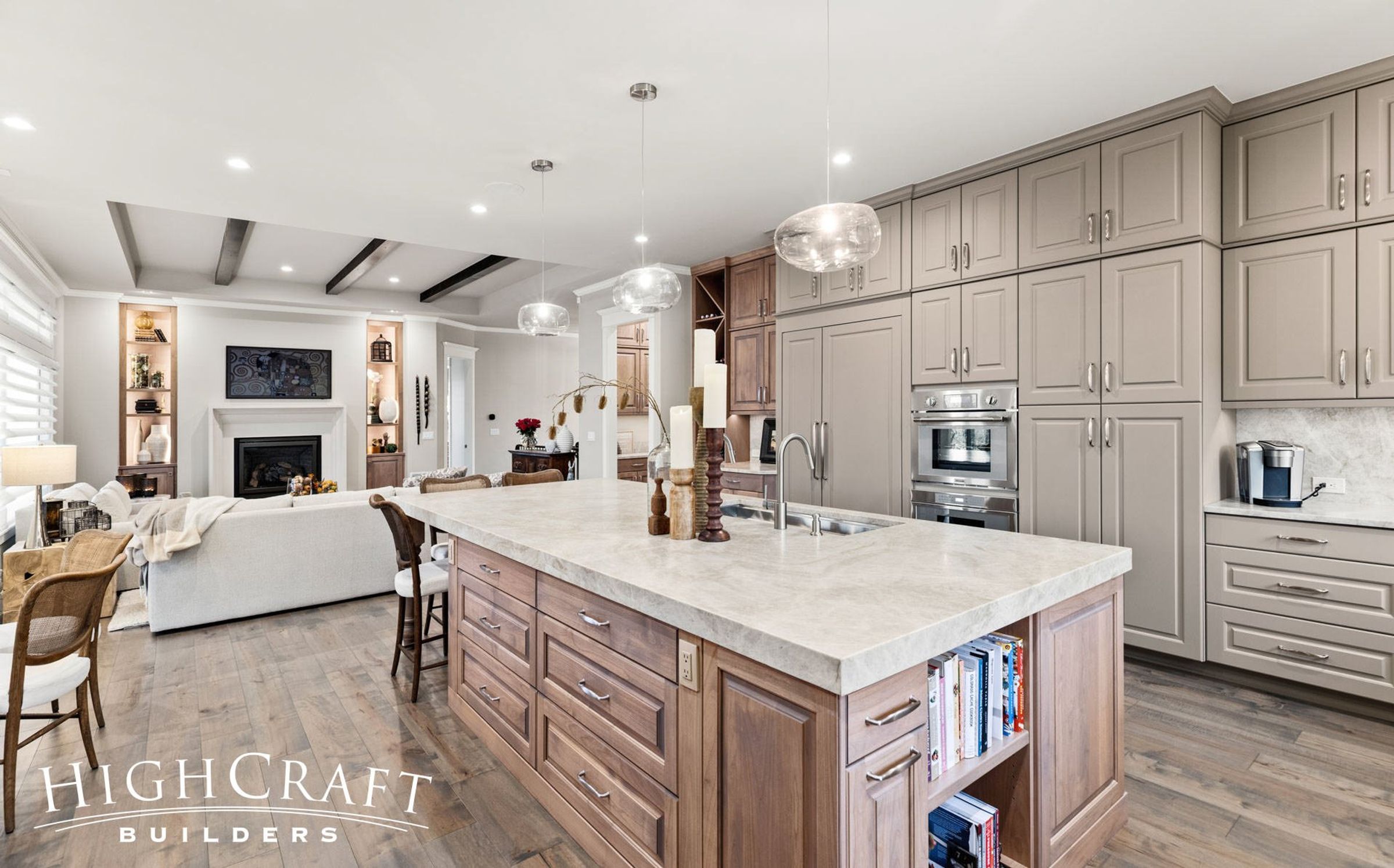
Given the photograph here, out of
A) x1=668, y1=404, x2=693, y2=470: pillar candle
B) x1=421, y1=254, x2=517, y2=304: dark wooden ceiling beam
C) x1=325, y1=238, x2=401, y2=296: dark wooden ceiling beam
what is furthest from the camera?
x1=421, y1=254, x2=517, y2=304: dark wooden ceiling beam

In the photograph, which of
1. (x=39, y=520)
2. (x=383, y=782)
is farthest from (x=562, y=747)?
(x=39, y=520)

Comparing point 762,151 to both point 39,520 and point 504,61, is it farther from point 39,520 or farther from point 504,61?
A: point 39,520

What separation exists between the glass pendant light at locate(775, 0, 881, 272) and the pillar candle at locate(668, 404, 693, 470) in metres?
0.64

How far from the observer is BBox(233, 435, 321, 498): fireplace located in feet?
25.3

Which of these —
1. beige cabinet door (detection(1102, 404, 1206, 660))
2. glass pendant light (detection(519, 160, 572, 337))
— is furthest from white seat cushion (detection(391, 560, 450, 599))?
beige cabinet door (detection(1102, 404, 1206, 660))

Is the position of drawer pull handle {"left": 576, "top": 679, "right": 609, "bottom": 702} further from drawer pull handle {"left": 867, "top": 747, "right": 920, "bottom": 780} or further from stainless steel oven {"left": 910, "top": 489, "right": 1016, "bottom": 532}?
stainless steel oven {"left": 910, "top": 489, "right": 1016, "bottom": 532}

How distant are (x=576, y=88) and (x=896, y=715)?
8.69 ft

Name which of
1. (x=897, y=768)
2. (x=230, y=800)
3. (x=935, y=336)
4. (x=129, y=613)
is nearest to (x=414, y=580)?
(x=230, y=800)

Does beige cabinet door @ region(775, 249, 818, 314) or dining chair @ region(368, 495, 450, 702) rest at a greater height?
beige cabinet door @ region(775, 249, 818, 314)

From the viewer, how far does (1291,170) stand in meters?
2.88

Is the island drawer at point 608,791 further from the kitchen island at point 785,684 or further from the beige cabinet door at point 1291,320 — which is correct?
the beige cabinet door at point 1291,320

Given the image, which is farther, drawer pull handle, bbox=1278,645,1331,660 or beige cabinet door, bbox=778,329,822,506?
beige cabinet door, bbox=778,329,822,506

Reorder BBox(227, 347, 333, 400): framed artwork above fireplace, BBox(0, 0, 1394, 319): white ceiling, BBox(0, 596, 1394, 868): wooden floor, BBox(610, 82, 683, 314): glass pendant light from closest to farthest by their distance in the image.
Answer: BBox(0, 596, 1394, 868): wooden floor
BBox(0, 0, 1394, 319): white ceiling
BBox(610, 82, 683, 314): glass pendant light
BBox(227, 347, 333, 400): framed artwork above fireplace

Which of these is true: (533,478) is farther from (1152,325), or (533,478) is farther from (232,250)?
(232,250)
